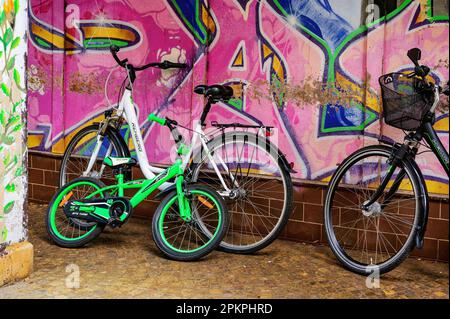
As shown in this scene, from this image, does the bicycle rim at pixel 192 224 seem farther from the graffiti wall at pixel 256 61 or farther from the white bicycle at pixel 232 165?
the graffiti wall at pixel 256 61

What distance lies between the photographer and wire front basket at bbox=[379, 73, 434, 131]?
449 centimetres

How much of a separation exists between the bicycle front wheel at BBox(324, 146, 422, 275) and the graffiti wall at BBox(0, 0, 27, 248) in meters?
2.44

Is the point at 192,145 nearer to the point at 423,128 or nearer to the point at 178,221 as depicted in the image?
the point at 178,221

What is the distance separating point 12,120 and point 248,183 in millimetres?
2259

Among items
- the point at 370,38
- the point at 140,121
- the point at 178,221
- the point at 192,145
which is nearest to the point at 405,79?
the point at 370,38

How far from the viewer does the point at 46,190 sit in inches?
276

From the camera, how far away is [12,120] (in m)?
4.40

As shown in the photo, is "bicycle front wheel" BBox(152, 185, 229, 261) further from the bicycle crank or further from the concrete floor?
the bicycle crank

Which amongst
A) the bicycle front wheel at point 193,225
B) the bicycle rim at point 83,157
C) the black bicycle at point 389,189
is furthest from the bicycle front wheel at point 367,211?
the bicycle rim at point 83,157

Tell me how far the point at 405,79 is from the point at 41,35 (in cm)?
430

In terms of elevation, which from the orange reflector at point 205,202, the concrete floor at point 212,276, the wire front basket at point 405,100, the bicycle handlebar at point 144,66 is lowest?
the concrete floor at point 212,276

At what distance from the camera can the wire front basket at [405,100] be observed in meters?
4.49

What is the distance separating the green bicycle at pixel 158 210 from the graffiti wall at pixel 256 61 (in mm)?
940

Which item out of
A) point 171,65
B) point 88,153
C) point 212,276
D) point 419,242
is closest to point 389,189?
point 419,242
